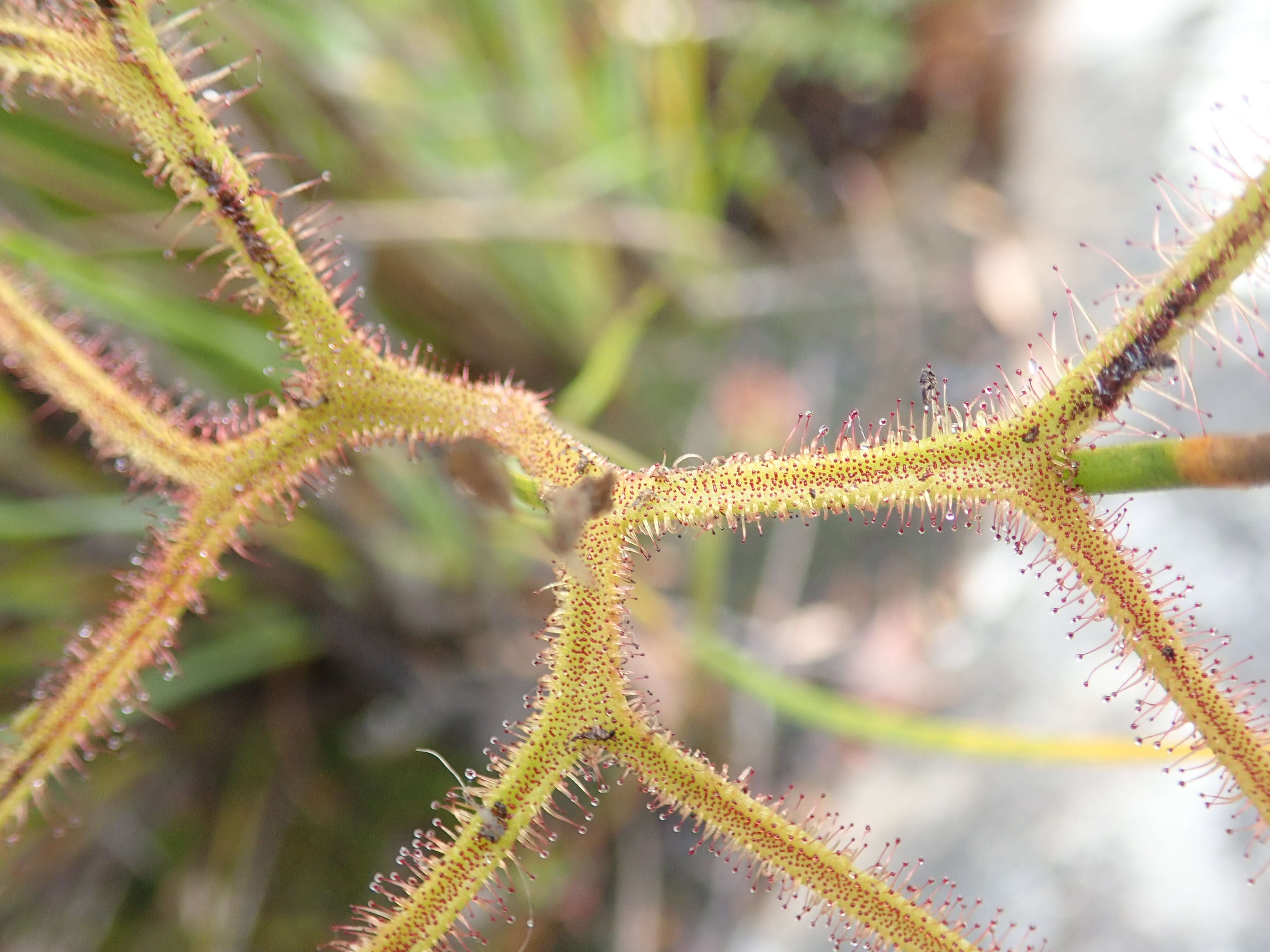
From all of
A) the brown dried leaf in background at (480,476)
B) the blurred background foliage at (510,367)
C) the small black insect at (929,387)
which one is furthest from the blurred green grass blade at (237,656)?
the small black insect at (929,387)

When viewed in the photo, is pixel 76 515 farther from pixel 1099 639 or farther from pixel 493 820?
pixel 1099 639

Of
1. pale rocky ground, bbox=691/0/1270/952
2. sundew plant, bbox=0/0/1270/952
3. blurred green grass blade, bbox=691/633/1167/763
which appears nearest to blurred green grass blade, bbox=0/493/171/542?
sundew plant, bbox=0/0/1270/952

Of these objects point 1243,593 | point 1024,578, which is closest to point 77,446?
point 1024,578

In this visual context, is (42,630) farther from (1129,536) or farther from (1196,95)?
(1196,95)

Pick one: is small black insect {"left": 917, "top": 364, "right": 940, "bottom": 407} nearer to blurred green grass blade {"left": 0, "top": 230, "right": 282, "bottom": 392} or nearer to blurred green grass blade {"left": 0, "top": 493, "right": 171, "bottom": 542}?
blurred green grass blade {"left": 0, "top": 230, "right": 282, "bottom": 392}

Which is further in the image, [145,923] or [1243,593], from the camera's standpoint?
[145,923]

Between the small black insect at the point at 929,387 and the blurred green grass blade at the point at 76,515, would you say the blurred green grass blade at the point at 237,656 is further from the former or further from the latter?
the small black insect at the point at 929,387
